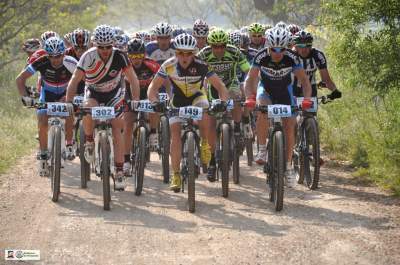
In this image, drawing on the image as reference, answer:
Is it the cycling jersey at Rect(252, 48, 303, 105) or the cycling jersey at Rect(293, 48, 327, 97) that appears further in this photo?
the cycling jersey at Rect(293, 48, 327, 97)

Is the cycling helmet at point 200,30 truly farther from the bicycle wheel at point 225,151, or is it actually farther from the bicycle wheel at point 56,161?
the bicycle wheel at point 56,161

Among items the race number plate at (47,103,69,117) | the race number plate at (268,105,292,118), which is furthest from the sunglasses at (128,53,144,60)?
the race number plate at (268,105,292,118)

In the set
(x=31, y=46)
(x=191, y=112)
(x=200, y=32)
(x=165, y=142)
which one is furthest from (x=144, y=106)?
(x=31, y=46)

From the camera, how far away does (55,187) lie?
9.30 m

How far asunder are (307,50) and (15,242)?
5453mm

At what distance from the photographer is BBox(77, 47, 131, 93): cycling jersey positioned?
9.16m

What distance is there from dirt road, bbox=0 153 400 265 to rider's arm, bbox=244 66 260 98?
151 centimetres

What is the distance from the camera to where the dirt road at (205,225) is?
6883mm

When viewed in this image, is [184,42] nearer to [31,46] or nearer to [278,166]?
[278,166]

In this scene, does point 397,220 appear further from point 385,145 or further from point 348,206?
point 385,145

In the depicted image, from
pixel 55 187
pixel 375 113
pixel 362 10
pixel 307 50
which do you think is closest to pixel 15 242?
pixel 55 187

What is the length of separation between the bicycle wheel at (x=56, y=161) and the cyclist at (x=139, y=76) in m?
1.15

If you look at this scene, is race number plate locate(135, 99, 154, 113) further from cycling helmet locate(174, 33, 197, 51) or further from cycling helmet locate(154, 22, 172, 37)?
cycling helmet locate(154, 22, 172, 37)

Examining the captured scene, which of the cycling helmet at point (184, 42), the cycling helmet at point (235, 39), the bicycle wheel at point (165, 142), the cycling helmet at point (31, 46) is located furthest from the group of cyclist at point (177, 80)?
the cycling helmet at point (31, 46)
